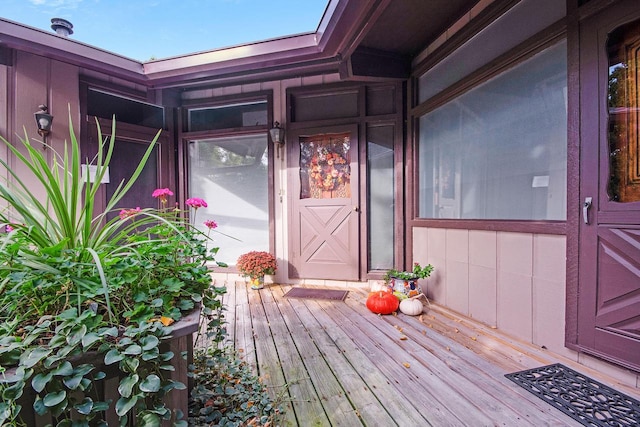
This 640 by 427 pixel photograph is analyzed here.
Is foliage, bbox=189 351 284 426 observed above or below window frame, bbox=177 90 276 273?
below

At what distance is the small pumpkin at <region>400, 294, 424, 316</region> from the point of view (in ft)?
8.50

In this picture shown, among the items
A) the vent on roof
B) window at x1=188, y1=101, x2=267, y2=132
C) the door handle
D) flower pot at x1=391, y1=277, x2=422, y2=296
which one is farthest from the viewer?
window at x1=188, y1=101, x2=267, y2=132

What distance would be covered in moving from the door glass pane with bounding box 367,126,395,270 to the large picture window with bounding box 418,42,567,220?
540mm

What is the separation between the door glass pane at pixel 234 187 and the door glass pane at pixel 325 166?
0.56 meters

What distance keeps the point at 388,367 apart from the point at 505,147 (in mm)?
1755

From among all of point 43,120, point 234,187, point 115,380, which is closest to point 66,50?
point 43,120

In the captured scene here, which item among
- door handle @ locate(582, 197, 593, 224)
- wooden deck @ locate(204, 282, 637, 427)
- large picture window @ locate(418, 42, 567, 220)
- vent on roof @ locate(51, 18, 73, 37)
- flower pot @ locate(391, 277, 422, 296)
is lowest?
wooden deck @ locate(204, 282, 637, 427)

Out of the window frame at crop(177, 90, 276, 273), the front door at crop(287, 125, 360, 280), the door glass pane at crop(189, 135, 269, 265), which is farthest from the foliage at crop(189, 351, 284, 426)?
the door glass pane at crop(189, 135, 269, 265)

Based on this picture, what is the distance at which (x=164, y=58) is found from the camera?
3482 mm

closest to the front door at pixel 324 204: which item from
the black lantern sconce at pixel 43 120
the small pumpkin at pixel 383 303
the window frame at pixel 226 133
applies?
the window frame at pixel 226 133

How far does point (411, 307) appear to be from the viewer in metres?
2.60

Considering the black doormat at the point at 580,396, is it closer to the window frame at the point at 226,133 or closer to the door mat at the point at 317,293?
the door mat at the point at 317,293

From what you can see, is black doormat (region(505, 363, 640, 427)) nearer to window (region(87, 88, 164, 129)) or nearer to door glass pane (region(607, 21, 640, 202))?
door glass pane (region(607, 21, 640, 202))

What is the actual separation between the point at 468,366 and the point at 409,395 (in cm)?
49
